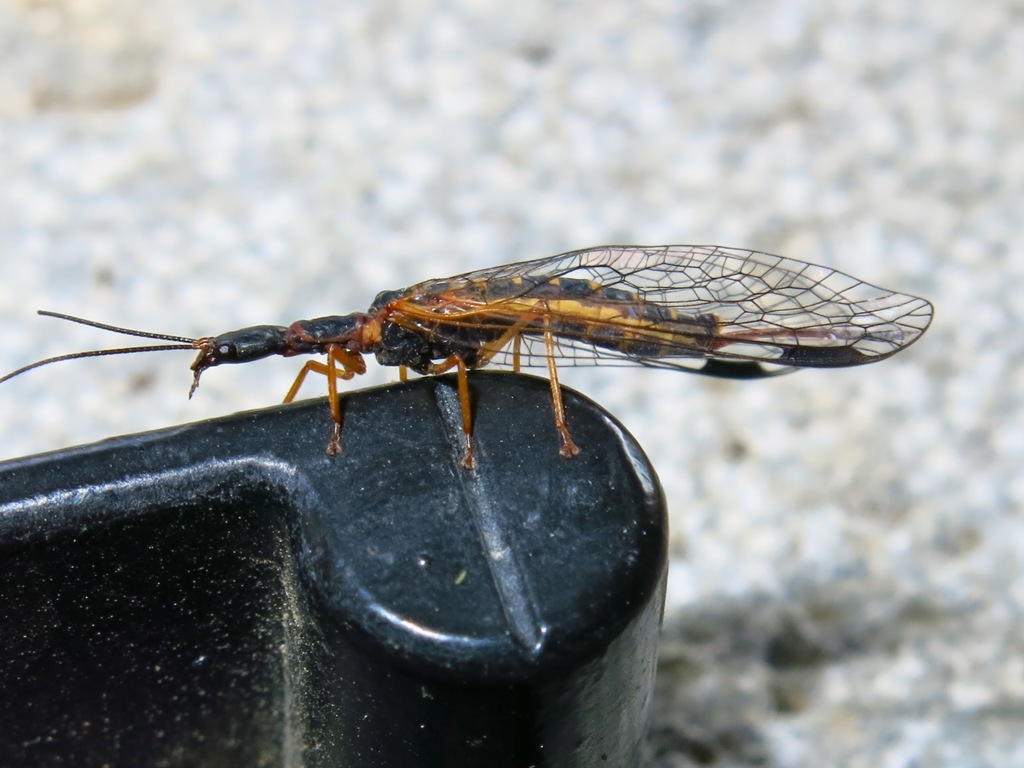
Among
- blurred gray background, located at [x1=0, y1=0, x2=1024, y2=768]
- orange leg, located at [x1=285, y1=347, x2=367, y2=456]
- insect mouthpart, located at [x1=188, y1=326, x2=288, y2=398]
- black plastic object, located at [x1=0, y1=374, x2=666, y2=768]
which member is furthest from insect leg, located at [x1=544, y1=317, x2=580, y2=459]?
blurred gray background, located at [x1=0, y1=0, x2=1024, y2=768]

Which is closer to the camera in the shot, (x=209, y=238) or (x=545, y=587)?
(x=545, y=587)

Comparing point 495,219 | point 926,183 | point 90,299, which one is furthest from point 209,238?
point 926,183

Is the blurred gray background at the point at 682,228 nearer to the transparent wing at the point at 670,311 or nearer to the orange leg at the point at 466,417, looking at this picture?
the transparent wing at the point at 670,311

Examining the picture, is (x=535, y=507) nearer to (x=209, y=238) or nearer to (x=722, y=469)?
(x=722, y=469)

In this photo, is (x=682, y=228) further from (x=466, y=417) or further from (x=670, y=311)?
(x=466, y=417)

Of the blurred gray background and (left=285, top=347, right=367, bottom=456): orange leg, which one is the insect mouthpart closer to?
(left=285, top=347, right=367, bottom=456): orange leg

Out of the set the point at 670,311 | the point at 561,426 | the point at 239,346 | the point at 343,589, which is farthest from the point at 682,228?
the point at 343,589
